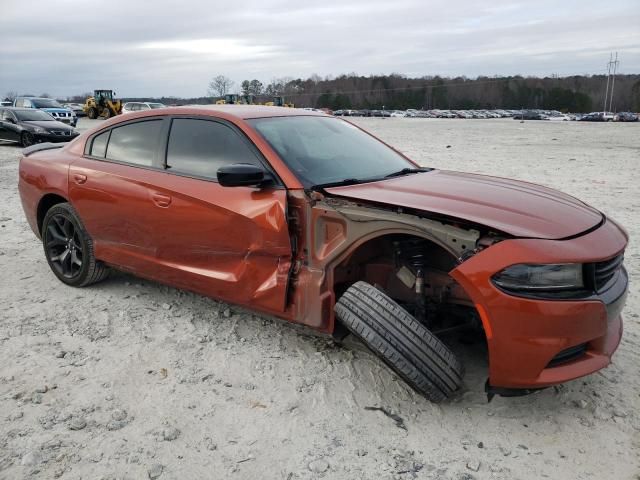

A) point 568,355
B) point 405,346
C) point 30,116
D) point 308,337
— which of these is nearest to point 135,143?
point 308,337

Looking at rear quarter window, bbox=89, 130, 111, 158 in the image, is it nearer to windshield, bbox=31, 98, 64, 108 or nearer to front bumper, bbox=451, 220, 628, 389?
front bumper, bbox=451, 220, 628, 389

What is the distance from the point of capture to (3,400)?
308cm

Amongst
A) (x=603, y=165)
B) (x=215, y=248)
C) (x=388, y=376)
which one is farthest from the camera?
(x=603, y=165)

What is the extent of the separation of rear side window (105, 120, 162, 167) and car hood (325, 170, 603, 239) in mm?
1614

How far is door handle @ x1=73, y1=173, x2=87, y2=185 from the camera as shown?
14.5 feet

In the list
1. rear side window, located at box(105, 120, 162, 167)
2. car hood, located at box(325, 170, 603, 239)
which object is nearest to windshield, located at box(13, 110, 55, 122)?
rear side window, located at box(105, 120, 162, 167)

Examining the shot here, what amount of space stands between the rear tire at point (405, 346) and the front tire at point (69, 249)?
2599mm

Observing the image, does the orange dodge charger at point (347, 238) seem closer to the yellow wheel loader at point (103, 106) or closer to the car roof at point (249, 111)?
the car roof at point (249, 111)

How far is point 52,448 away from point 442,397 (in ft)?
6.36

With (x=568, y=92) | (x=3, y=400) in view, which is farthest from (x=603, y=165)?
(x=568, y=92)

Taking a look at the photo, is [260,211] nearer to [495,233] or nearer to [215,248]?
[215,248]

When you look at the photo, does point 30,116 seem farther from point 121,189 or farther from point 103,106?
point 103,106

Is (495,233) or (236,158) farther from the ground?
(236,158)

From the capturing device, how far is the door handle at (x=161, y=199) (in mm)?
3799
